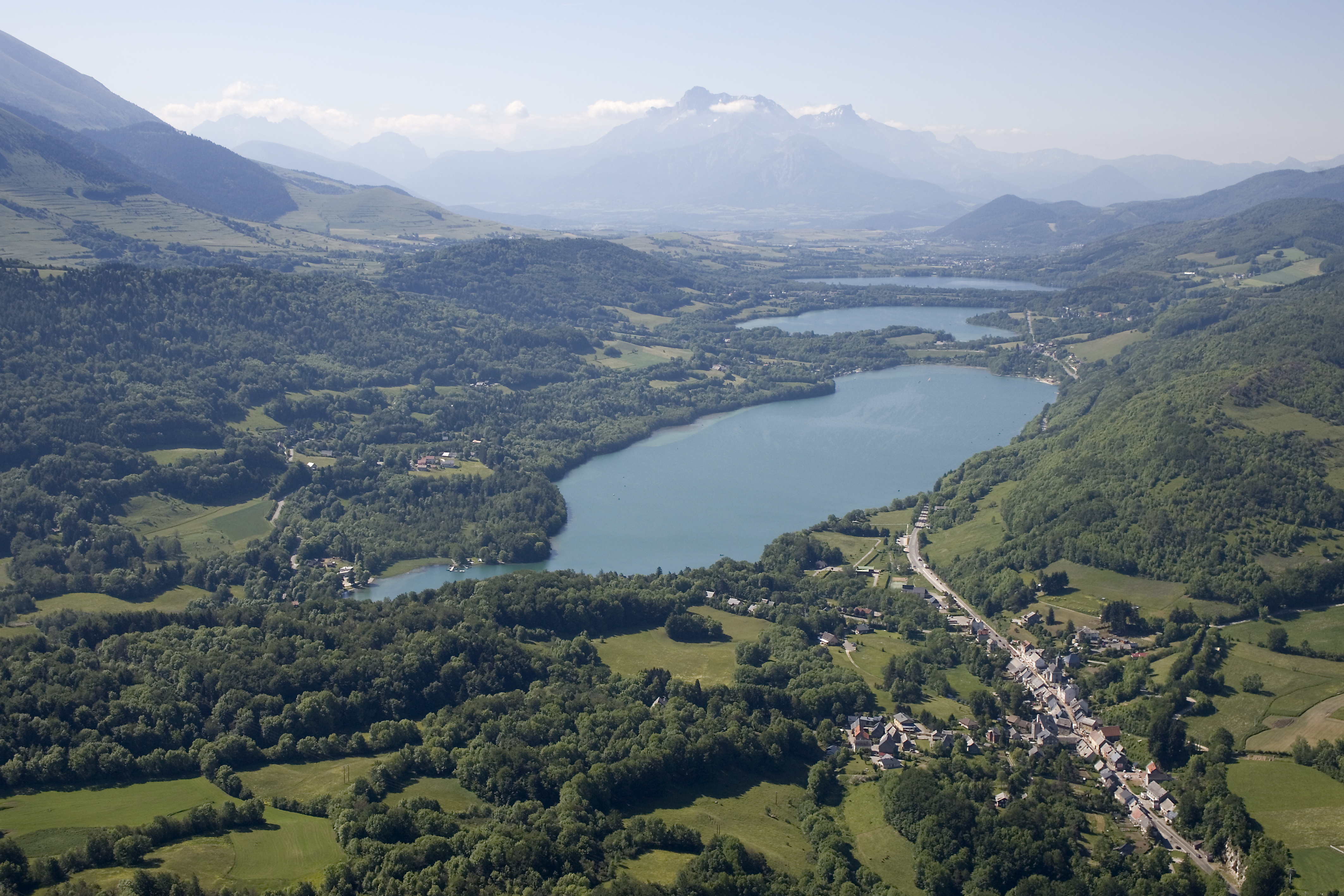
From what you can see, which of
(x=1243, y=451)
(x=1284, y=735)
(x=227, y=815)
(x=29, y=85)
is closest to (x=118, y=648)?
(x=227, y=815)

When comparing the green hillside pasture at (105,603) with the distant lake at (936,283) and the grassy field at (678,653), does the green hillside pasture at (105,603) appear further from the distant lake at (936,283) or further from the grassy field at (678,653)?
the distant lake at (936,283)

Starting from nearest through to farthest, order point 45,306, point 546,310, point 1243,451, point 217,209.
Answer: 1. point 1243,451
2. point 45,306
3. point 546,310
4. point 217,209

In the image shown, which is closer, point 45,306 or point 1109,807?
point 1109,807

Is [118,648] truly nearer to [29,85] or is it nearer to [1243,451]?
[1243,451]

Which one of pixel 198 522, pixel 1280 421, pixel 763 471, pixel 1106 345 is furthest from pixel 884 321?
pixel 198 522

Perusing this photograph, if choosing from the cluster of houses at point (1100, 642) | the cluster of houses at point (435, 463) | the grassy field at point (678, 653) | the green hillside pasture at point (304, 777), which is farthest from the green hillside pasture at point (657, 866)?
the cluster of houses at point (435, 463)
